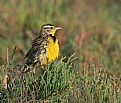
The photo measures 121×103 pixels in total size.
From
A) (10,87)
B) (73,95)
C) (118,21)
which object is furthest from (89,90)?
(118,21)

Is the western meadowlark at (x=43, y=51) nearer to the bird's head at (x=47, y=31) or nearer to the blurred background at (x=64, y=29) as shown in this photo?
the bird's head at (x=47, y=31)

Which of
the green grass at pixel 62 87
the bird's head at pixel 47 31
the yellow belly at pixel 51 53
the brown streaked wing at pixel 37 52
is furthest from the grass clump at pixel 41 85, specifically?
the bird's head at pixel 47 31

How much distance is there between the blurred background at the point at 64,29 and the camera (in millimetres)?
9828

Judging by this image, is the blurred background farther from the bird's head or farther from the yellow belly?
the yellow belly

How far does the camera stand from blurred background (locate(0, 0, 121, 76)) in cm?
983

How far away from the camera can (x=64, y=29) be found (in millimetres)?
11016

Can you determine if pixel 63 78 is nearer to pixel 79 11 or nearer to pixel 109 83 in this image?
pixel 109 83

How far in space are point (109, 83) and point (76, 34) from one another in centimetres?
510

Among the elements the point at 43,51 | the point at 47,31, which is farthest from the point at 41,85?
the point at 47,31

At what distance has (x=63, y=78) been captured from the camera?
5926mm

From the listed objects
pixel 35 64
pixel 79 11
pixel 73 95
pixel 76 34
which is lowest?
pixel 73 95

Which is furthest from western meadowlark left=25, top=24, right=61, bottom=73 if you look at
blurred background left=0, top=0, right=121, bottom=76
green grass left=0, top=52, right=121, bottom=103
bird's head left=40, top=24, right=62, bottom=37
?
blurred background left=0, top=0, right=121, bottom=76

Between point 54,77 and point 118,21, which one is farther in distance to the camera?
point 118,21

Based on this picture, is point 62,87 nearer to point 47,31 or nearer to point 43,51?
point 43,51
